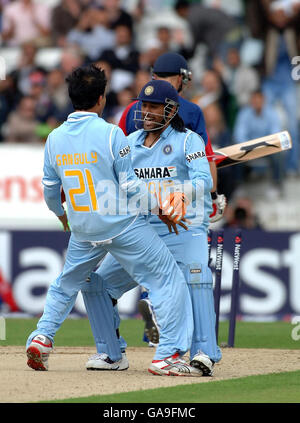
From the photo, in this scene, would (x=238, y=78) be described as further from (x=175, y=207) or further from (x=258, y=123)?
(x=175, y=207)

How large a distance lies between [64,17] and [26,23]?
80 centimetres

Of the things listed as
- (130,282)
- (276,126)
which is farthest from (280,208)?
(130,282)

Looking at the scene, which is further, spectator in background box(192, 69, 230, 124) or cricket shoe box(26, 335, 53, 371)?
spectator in background box(192, 69, 230, 124)

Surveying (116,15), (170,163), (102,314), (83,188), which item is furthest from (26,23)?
(83,188)

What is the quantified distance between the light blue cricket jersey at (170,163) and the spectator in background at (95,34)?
997 centimetres

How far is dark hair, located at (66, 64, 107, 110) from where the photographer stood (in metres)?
7.07

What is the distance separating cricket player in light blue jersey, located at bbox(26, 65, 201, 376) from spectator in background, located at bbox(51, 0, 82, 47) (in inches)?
427

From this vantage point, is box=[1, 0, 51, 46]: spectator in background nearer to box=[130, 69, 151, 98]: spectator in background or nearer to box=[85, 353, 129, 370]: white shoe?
box=[130, 69, 151, 98]: spectator in background

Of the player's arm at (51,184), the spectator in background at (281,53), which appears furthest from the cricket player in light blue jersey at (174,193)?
the spectator in background at (281,53)

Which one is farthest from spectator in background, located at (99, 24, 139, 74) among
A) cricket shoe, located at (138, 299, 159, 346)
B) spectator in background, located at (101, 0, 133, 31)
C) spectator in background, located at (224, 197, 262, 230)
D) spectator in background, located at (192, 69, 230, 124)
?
cricket shoe, located at (138, 299, 159, 346)

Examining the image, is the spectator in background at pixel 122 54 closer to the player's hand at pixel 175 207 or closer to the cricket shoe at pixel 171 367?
the player's hand at pixel 175 207

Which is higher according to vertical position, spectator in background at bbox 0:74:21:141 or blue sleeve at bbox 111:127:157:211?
spectator in background at bbox 0:74:21:141

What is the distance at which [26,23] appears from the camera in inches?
719

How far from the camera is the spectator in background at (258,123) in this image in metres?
15.4
